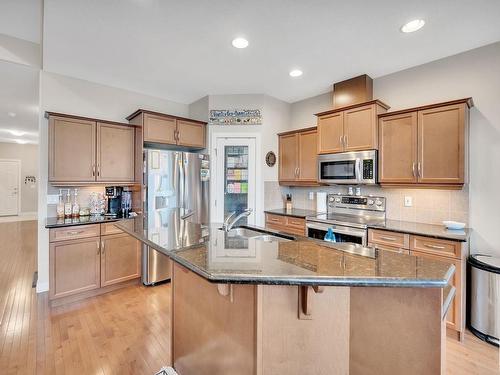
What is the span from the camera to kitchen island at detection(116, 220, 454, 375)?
38.4 inches

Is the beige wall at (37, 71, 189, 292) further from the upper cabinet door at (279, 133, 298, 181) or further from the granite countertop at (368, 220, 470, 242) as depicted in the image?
the granite countertop at (368, 220, 470, 242)

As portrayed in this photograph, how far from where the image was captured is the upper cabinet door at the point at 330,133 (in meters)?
3.26

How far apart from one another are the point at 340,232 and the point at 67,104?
3.92 m

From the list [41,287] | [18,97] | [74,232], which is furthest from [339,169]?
[18,97]

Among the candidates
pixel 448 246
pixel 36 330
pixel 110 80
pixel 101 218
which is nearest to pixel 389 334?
pixel 448 246

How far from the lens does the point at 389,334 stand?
43.3 inches

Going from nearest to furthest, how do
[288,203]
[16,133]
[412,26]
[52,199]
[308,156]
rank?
[412,26] → [52,199] → [308,156] → [288,203] → [16,133]

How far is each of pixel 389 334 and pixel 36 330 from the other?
298cm

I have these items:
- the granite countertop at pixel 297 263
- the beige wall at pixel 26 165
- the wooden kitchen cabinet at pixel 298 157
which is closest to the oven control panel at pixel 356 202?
the wooden kitchen cabinet at pixel 298 157

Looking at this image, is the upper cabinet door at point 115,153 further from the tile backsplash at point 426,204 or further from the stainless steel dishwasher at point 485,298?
the stainless steel dishwasher at point 485,298

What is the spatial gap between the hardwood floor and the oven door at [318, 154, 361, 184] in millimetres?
1862

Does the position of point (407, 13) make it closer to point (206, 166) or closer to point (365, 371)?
point (365, 371)

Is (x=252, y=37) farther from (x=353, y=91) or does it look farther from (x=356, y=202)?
(x=356, y=202)

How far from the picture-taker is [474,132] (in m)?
2.56
